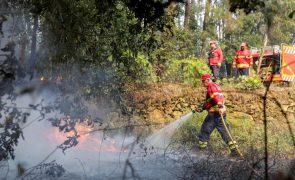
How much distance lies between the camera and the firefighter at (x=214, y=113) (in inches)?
402

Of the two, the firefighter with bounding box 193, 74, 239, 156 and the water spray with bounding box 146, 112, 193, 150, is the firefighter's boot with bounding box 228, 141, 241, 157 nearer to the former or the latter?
the firefighter with bounding box 193, 74, 239, 156

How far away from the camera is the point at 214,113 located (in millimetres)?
10789

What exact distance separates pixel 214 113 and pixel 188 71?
3.85 metres

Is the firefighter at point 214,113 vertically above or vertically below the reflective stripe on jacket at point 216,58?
below

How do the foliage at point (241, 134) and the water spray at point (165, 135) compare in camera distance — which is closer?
the foliage at point (241, 134)

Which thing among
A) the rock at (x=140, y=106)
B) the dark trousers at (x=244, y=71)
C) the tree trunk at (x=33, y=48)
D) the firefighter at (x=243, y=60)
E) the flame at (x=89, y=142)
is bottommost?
the flame at (x=89, y=142)

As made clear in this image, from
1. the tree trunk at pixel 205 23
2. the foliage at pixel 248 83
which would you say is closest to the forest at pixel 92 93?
the foliage at pixel 248 83

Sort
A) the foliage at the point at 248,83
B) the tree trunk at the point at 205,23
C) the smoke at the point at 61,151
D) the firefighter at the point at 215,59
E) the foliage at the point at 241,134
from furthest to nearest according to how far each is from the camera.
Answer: the tree trunk at the point at 205,23, the firefighter at the point at 215,59, the foliage at the point at 248,83, the foliage at the point at 241,134, the smoke at the point at 61,151

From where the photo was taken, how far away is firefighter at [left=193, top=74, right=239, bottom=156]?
10219 millimetres

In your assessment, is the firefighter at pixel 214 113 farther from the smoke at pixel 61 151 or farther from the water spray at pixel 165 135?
the smoke at pixel 61 151

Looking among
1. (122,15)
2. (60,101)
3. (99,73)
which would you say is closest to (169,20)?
(122,15)

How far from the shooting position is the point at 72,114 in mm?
6973

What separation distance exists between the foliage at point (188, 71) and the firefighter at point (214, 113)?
139 inches

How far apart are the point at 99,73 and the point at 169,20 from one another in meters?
1.41
